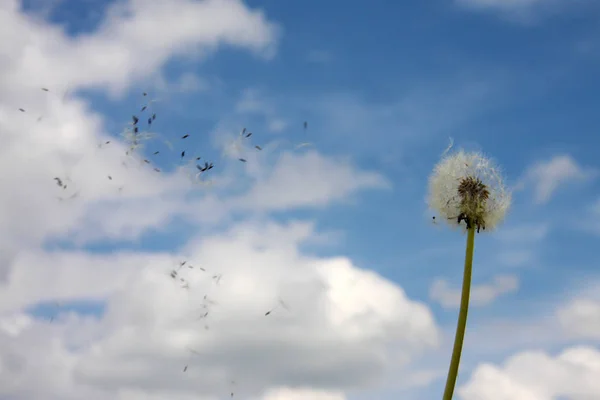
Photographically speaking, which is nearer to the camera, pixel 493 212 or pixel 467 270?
pixel 467 270

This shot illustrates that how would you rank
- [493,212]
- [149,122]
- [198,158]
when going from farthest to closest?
1. [493,212]
2. [198,158]
3. [149,122]

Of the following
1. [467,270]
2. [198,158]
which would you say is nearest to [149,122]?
[198,158]

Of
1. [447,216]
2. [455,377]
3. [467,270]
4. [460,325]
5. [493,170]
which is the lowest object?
[455,377]

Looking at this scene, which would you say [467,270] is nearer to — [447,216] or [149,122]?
[447,216]

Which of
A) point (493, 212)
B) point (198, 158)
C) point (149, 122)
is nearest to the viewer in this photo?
point (149, 122)

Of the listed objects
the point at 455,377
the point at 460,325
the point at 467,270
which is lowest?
the point at 455,377

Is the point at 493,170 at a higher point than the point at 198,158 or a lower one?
higher

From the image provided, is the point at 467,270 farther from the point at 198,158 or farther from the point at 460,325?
the point at 198,158

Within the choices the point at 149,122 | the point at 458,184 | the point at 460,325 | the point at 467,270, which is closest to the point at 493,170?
the point at 458,184

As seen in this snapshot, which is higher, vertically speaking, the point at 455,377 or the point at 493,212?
the point at 493,212
